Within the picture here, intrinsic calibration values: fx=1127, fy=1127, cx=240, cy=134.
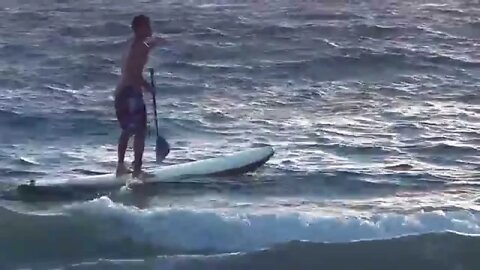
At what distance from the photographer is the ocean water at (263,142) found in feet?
28.2

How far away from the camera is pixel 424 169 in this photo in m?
11.2

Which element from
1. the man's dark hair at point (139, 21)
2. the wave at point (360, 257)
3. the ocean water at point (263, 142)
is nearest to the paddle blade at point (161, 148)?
the ocean water at point (263, 142)

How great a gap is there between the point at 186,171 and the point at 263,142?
1929 millimetres

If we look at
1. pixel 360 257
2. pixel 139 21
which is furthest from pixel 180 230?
pixel 139 21

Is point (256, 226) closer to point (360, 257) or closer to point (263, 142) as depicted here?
point (360, 257)

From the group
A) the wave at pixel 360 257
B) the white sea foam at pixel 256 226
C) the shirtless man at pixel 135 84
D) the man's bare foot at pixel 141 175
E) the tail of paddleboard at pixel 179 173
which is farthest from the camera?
the man's bare foot at pixel 141 175

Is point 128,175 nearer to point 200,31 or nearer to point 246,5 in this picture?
point 200,31

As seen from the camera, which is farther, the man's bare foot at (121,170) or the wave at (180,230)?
the man's bare foot at (121,170)

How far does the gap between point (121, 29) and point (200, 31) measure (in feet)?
6.07

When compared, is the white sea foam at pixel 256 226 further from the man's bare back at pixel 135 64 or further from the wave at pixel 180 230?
the man's bare back at pixel 135 64

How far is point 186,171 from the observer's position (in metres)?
10.7

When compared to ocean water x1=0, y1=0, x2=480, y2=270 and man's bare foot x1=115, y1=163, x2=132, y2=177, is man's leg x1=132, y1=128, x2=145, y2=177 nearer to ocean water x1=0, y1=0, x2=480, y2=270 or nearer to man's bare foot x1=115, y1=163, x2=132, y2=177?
man's bare foot x1=115, y1=163, x2=132, y2=177

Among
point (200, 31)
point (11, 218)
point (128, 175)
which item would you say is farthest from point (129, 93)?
point (200, 31)

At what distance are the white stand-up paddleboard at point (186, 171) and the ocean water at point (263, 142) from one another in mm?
114
